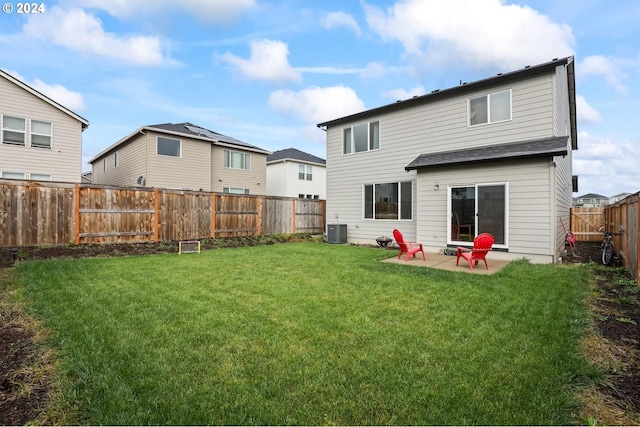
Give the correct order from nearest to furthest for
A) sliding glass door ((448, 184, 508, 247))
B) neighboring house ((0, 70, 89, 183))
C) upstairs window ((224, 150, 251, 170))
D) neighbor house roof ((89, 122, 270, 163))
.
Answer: sliding glass door ((448, 184, 508, 247)) < neighboring house ((0, 70, 89, 183)) < neighbor house roof ((89, 122, 270, 163)) < upstairs window ((224, 150, 251, 170))

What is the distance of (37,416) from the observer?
2129 millimetres

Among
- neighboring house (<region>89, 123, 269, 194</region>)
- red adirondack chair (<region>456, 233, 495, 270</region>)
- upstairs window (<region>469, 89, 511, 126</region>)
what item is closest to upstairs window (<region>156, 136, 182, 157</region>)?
neighboring house (<region>89, 123, 269, 194</region>)

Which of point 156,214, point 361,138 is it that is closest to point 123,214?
point 156,214

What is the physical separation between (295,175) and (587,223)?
19457mm

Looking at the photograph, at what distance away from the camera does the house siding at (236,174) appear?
67.3ft

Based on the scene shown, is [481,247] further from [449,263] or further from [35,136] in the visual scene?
[35,136]

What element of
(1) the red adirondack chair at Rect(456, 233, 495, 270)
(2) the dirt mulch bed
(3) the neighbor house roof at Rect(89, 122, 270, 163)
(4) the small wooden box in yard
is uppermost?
(3) the neighbor house roof at Rect(89, 122, 270, 163)

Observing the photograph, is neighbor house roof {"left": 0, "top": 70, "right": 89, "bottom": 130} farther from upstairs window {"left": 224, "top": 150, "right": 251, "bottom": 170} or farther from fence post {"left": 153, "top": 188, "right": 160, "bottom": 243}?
fence post {"left": 153, "top": 188, "right": 160, "bottom": 243}

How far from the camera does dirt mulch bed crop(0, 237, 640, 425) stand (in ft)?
7.20

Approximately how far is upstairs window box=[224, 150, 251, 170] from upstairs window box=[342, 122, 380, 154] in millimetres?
10317

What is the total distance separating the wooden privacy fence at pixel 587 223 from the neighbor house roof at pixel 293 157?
659 inches

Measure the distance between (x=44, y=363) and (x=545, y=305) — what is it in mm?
6092

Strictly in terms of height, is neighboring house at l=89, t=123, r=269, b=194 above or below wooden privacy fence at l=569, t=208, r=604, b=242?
above

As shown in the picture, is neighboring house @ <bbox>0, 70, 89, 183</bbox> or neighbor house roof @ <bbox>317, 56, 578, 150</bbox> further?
neighboring house @ <bbox>0, 70, 89, 183</bbox>
